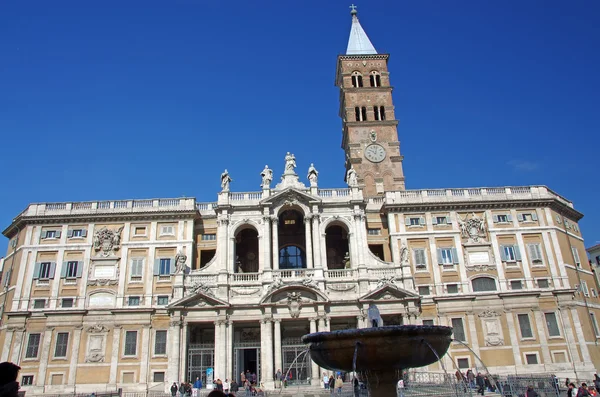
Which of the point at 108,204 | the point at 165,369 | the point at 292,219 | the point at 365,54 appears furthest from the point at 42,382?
the point at 365,54

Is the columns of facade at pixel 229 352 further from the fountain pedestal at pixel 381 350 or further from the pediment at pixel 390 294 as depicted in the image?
the fountain pedestal at pixel 381 350

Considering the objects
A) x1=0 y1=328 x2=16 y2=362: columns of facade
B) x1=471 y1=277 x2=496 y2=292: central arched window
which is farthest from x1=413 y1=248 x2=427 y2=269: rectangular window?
x1=0 y1=328 x2=16 y2=362: columns of facade

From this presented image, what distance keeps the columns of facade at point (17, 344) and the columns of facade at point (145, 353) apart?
8.88 meters

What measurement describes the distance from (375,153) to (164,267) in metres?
24.1

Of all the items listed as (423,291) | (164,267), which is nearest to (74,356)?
(164,267)

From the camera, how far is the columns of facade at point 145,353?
115 feet

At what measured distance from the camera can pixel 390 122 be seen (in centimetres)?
5128

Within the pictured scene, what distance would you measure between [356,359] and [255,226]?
2746 centimetres

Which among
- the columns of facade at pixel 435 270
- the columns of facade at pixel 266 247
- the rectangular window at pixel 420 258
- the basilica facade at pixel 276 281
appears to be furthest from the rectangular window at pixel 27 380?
the columns of facade at pixel 435 270

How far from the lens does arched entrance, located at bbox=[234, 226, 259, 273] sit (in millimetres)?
41094

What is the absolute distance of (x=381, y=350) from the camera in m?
11.3

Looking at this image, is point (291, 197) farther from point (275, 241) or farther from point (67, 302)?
point (67, 302)

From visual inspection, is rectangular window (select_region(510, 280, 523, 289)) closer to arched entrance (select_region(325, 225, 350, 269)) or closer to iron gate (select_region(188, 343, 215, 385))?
arched entrance (select_region(325, 225, 350, 269))

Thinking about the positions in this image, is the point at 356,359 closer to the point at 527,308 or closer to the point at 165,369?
the point at 165,369
